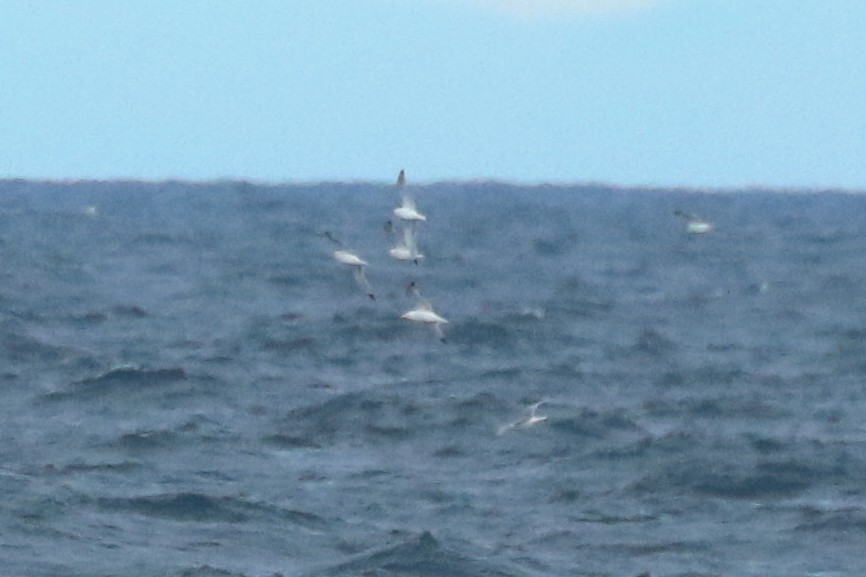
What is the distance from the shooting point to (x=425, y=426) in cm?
1423

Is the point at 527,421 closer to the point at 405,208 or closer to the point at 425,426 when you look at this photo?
the point at 425,426

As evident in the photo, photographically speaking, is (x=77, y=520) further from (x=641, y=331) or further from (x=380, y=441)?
(x=641, y=331)

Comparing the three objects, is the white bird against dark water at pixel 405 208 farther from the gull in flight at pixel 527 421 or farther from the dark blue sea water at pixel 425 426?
the gull in flight at pixel 527 421

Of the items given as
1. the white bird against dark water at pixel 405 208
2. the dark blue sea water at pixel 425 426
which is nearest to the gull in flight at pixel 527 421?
the dark blue sea water at pixel 425 426

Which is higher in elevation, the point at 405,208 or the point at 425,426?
the point at 405,208

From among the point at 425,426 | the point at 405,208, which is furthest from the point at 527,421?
the point at 405,208

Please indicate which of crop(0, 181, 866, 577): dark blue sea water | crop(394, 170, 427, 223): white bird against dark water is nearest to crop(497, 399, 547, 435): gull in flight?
crop(0, 181, 866, 577): dark blue sea water

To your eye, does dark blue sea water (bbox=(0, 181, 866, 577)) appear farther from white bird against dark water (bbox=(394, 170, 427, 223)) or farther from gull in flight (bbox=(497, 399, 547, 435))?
white bird against dark water (bbox=(394, 170, 427, 223))

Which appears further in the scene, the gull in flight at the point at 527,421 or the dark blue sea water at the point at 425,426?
the gull in flight at the point at 527,421

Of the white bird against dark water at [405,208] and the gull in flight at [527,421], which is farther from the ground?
the white bird against dark water at [405,208]

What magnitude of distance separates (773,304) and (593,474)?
13689 mm

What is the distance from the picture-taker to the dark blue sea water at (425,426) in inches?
402

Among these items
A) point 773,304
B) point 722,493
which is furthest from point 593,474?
point 773,304

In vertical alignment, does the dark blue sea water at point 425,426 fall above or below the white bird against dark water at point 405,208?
below
